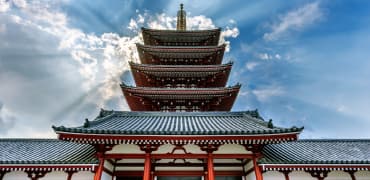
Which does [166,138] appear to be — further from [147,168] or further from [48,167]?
[48,167]

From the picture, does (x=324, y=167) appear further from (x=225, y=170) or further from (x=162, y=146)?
(x=162, y=146)

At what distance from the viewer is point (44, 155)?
10.6 meters

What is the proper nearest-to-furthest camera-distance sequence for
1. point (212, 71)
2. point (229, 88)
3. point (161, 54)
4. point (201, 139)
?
point (201, 139), point (229, 88), point (212, 71), point (161, 54)

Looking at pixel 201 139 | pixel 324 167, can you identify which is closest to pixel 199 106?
pixel 201 139

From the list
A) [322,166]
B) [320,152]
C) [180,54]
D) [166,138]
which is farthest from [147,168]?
[180,54]

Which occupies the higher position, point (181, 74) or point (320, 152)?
point (181, 74)

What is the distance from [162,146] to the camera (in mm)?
9125

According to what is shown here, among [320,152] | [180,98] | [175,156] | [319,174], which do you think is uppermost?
[180,98]

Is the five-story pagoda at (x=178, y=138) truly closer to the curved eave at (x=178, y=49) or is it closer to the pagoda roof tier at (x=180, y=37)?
the curved eave at (x=178, y=49)

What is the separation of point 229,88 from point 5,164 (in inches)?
500

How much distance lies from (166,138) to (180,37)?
1408cm

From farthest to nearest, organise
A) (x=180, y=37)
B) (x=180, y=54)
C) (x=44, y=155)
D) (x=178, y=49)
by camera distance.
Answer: (x=180, y=37)
(x=180, y=54)
(x=178, y=49)
(x=44, y=155)

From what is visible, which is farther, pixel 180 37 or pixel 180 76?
pixel 180 37

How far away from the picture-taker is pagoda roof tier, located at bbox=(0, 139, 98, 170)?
8531 mm
